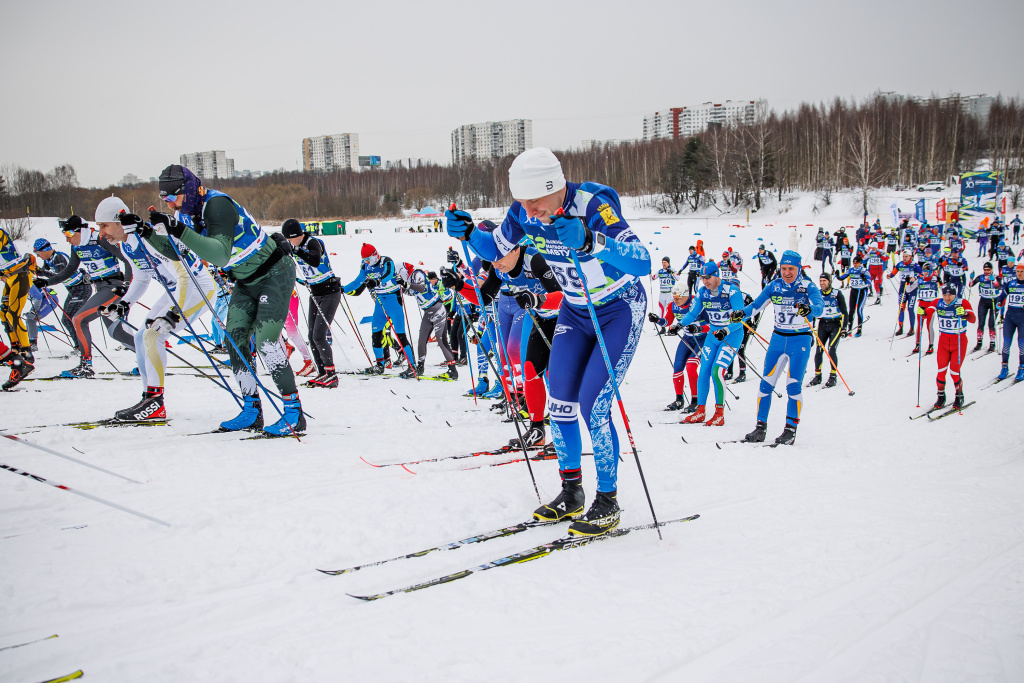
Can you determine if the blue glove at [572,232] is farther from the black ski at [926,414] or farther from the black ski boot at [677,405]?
the black ski at [926,414]

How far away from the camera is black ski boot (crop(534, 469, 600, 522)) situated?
131 inches

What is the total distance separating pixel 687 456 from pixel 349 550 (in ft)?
10.4

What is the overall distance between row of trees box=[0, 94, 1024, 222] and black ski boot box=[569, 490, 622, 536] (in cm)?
4515

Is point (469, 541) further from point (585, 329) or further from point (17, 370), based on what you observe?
point (17, 370)

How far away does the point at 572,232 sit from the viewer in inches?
111

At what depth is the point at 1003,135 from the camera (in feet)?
163

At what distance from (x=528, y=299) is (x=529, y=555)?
2.77m

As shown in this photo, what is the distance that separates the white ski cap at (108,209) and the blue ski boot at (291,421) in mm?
2330

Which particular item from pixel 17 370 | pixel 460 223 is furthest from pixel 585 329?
pixel 17 370

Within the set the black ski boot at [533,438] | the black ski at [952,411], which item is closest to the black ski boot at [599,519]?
the black ski boot at [533,438]

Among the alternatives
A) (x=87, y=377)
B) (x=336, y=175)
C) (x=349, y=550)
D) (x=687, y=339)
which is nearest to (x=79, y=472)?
(x=349, y=550)

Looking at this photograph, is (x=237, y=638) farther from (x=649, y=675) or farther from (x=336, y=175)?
(x=336, y=175)

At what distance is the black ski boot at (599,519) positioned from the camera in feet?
10.3

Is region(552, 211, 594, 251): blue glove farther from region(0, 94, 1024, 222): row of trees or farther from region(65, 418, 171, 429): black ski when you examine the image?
region(0, 94, 1024, 222): row of trees
